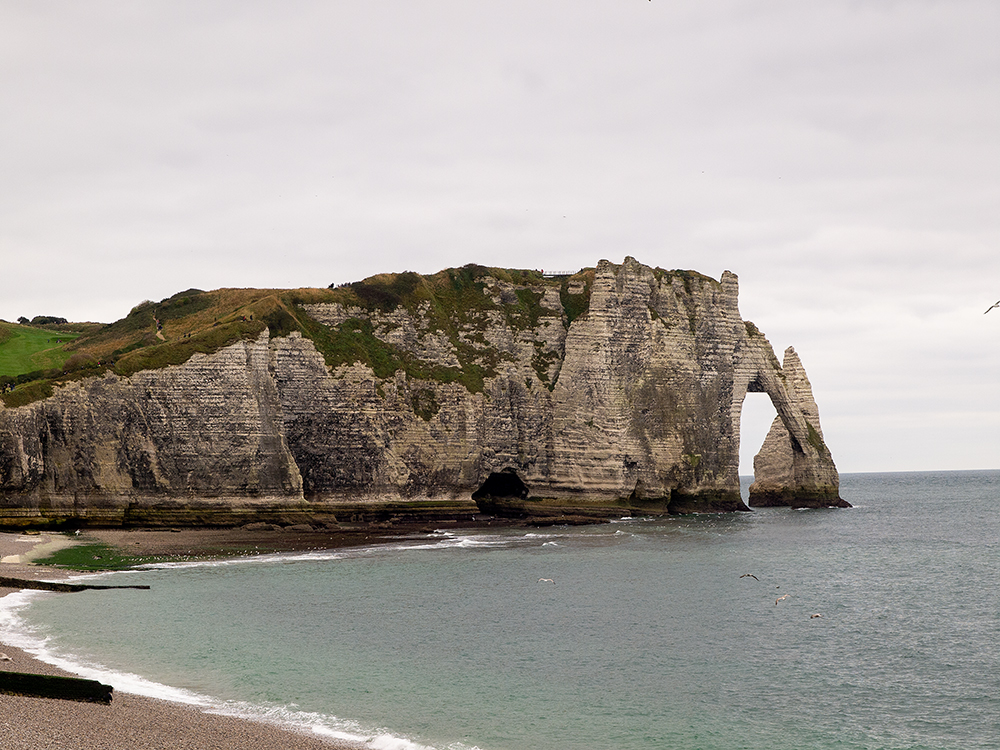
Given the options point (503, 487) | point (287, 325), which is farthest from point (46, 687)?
point (503, 487)

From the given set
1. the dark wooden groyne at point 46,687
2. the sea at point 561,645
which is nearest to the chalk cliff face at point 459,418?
the sea at point 561,645

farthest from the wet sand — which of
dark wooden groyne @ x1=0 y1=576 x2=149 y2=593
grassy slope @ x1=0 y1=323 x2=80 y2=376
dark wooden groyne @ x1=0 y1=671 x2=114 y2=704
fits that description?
grassy slope @ x1=0 y1=323 x2=80 y2=376

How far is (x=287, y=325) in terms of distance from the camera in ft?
237

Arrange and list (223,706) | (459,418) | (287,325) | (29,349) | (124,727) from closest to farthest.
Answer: (124,727) < (223,706) < (287,325) < (29,349) < (459,418)

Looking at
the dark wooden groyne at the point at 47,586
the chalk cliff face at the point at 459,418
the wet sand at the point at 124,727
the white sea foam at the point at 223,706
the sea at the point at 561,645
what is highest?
the chalk cliff face at the point at 459,418

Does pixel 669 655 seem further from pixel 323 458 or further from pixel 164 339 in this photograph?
pixel 164 339

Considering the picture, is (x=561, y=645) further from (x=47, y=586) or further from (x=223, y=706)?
(x=47, y=586)

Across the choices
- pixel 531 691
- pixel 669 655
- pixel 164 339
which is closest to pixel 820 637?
pixel 669 655

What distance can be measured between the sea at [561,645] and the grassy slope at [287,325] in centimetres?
2315

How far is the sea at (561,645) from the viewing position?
20.1m

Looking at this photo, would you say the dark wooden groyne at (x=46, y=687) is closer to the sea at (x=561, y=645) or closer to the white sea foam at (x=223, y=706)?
the white sea foam at (x=223, y=706)

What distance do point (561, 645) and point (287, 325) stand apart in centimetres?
4923

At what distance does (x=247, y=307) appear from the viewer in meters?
72.4

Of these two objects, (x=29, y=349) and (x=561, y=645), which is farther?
(x=29, y=349)
